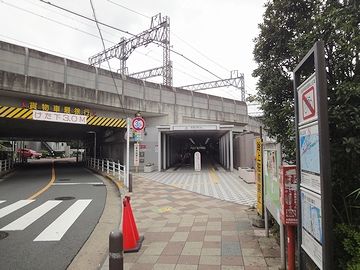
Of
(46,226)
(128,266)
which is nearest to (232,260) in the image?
(128,266)

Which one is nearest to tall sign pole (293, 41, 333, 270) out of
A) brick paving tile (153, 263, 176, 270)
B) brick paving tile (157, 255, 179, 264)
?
brick paving tile (153, 263, 176, 270)

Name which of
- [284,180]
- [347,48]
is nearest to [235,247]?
[284,180]

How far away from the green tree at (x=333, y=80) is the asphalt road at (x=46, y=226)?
3.96m

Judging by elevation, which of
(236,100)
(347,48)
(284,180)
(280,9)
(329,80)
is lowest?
(284,180)

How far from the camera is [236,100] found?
31719mm

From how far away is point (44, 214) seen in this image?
7793 millimetres

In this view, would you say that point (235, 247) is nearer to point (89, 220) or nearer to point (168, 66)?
point (89, 220)

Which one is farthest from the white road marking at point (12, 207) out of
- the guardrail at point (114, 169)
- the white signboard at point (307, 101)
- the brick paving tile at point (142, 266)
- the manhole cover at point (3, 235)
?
the white signboard at point (307, 101)

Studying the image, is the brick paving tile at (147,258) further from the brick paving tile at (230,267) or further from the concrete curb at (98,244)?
the brick paving tile at (230,267)

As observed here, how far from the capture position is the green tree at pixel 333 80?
3209 mm

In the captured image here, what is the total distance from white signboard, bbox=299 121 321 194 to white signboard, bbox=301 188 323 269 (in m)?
0.10

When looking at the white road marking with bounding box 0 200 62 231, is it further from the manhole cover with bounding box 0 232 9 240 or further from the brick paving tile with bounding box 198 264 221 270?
the brick paving tile with bounding box 198 264 221 270

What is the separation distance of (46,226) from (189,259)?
150 inches

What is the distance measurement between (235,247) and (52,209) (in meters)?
5.80
